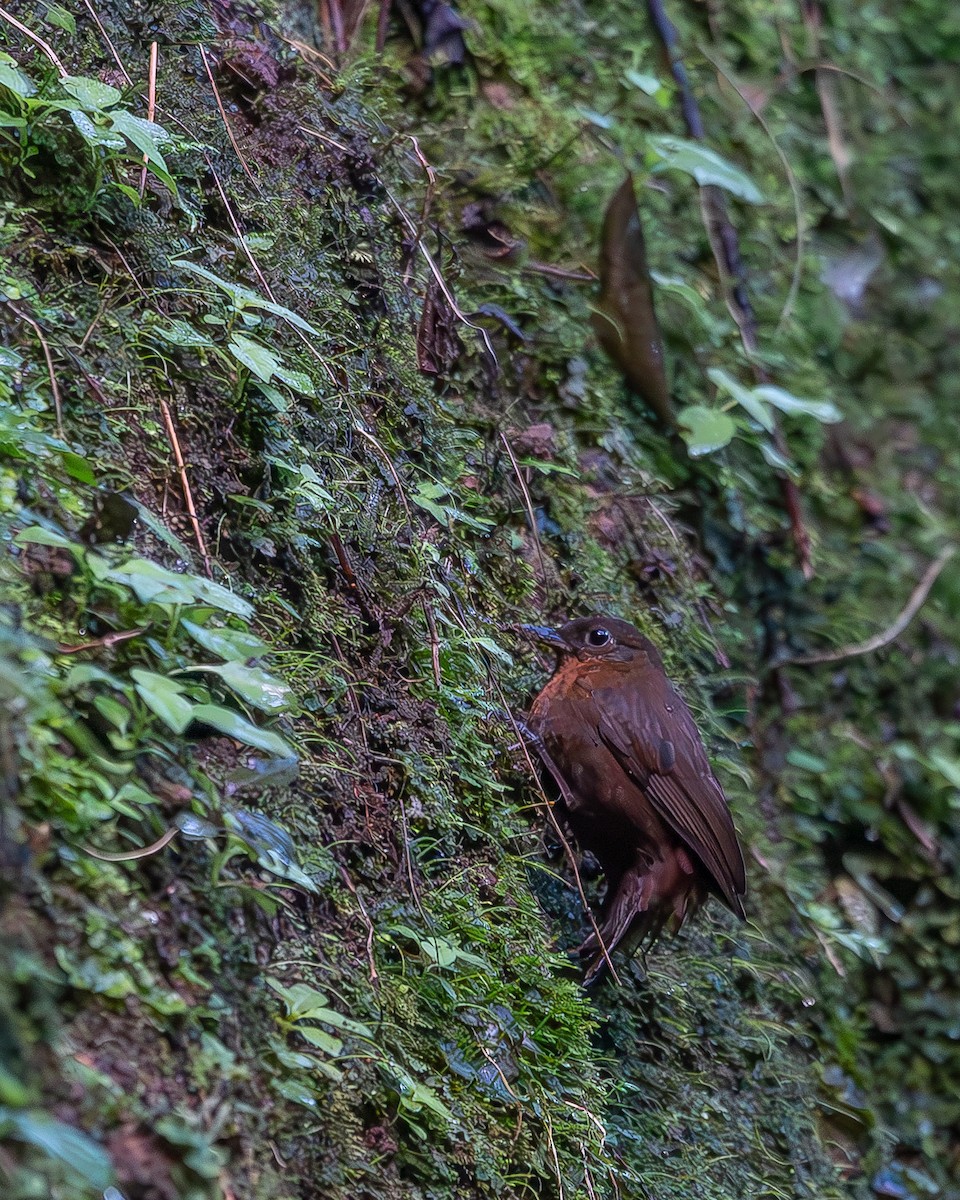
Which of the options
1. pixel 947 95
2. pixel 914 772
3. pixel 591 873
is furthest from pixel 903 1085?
pixel 947 95

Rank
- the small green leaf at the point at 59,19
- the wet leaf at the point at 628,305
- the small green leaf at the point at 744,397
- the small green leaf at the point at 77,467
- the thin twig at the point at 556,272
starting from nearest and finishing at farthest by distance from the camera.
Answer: the small green leaf at the point at 77,467 < the small green leaf at the point at 59,19 < the thin twig at the point at 556,272 < the wet leaf at the point at 628,305 < the small green leaf at the point at 744,397

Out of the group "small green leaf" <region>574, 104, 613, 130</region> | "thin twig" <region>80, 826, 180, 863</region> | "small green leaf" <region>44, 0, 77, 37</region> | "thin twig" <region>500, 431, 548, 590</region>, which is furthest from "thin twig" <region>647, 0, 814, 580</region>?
"thin twig" <region>80, 826, 180, 863</region>

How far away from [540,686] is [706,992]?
1095mm

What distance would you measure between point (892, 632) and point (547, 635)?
240 centimetres

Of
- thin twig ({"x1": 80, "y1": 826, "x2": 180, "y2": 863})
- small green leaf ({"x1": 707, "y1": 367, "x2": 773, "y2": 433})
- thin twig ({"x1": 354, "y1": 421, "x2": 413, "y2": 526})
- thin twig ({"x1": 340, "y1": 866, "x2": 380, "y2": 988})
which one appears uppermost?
thin twig ({"x1": 80, "y1": 826, "x2": 180, "y2": 863})

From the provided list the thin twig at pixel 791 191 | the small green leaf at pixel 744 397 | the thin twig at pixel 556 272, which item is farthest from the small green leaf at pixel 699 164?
the small green leaf at pixel 744 397

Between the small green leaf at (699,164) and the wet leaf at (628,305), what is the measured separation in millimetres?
273

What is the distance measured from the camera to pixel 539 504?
438 cm

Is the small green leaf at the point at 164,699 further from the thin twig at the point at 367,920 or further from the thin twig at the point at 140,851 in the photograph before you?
the thin twig at the point at 367,920

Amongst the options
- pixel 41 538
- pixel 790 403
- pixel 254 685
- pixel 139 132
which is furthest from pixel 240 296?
pixel 790 403

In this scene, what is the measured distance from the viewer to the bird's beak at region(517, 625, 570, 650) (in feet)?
12.8

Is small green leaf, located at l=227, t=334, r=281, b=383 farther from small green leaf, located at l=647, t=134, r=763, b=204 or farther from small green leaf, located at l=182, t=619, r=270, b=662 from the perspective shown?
small green leaf, located at l=647, t=134, r=763, b=204

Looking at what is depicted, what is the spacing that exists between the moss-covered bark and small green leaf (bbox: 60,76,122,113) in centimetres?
2

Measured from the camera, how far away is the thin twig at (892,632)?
552 centimetres
